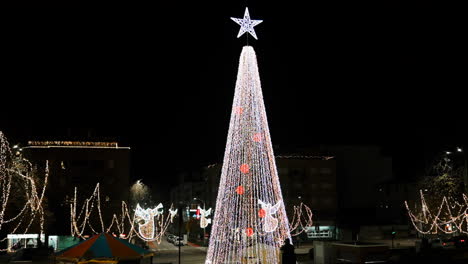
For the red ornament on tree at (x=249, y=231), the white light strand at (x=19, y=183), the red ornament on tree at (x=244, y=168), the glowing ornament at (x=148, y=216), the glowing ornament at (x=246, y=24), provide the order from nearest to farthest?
the glowing ornament at (x=246, y=24) → the red ornament on tree at (x=244, y=168) → the red ornament on tree at (x=249, y=231) → the white light strand at (x=19, y=183) → the glowing ornament at (x=148, y=216)

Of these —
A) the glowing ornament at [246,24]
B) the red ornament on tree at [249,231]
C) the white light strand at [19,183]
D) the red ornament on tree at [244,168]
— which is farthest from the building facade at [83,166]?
the glowing ornament at [246,24]

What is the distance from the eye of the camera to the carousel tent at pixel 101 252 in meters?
15.6

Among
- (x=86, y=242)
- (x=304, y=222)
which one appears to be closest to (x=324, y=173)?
(x=304, y=222)

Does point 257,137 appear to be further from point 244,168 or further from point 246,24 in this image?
point 246,24

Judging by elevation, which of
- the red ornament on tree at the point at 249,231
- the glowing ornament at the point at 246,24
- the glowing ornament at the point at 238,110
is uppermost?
the glowing ornament at the point at 246,24

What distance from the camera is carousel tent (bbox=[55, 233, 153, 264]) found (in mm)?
15578

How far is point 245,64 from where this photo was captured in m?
21.9

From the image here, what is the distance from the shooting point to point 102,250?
15727 millimetres

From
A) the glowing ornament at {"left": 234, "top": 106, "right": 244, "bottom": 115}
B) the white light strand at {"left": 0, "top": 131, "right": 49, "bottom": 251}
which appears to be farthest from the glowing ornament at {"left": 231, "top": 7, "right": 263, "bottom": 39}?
the white light strand at {"left": 0, "top": 131, "right": 49, "bottom": 251}

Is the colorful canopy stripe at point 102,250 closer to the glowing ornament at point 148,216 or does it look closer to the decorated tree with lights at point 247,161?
the decorated tree with lights at point 247,161

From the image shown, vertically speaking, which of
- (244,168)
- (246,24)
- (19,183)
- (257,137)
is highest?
(246,24)

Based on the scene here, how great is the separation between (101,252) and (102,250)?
0.08 m

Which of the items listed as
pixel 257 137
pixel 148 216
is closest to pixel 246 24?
pixel 257 137

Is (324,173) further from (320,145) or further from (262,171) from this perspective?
(262,171)
